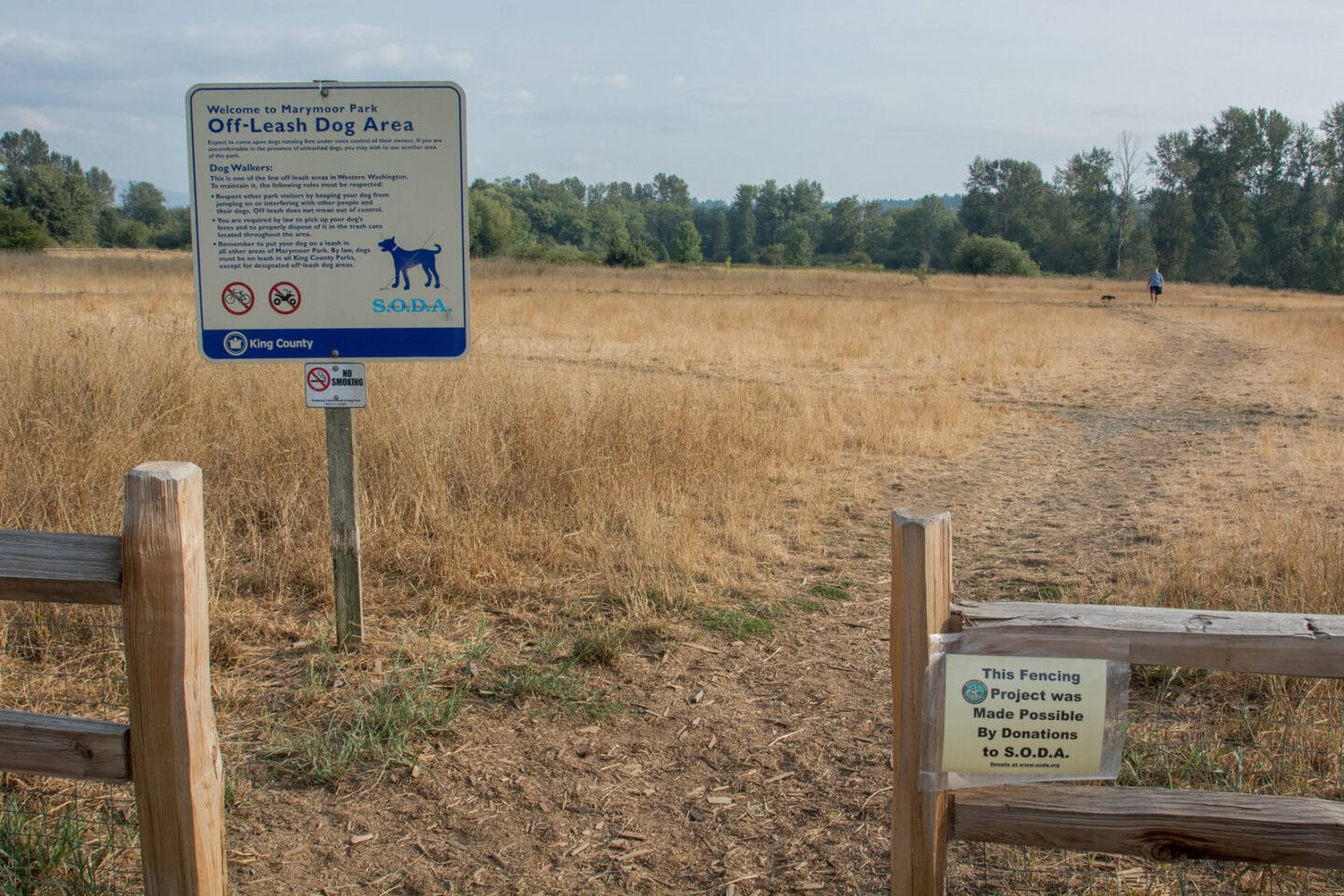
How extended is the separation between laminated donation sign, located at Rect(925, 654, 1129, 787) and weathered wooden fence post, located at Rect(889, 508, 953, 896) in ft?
0.22

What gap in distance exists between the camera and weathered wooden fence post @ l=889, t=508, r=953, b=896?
2.06 metres

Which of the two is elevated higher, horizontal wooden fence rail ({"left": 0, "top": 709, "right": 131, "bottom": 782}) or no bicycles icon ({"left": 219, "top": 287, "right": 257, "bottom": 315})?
no bicycles icon ({"left": 219, "top": 287, "right": 257, "bottom": 315})

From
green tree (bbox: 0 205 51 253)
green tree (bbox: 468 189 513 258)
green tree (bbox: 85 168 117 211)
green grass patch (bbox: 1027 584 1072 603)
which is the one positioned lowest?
green grass patch (bbox: 1027 584 1072 603)

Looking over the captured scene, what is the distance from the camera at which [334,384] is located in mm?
4570

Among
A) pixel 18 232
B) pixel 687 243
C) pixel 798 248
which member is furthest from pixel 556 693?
pixel 798 248

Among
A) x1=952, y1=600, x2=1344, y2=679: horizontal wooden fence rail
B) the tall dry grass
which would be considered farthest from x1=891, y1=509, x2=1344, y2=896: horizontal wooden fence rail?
the tall dry grass

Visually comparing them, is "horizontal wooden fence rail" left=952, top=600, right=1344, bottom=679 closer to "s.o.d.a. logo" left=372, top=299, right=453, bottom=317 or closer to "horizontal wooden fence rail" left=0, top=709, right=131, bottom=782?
"horizontal wooden fence rail" left=0, top=709, right=131, bottom=782

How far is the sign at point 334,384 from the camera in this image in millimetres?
4551

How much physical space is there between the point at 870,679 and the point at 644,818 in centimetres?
148

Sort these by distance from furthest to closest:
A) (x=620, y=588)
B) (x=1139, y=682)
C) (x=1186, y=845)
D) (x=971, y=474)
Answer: (x=971, y=474)
(x=620, y=588)
(x=1139, y=682)
(x=1186, y=845)

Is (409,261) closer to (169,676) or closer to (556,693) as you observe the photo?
(556,693)

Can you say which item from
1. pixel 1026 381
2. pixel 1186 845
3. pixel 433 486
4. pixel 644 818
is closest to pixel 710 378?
pixel 1026 381

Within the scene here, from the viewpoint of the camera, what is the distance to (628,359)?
16359mm

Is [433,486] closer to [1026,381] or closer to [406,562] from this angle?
[406,562]
